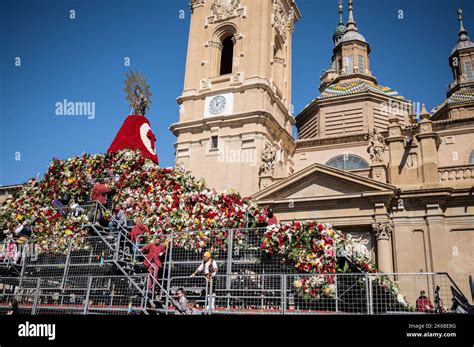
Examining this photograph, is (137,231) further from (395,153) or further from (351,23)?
(351,23)

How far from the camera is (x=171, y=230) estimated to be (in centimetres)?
1179

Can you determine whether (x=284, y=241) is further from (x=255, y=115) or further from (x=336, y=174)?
(x=255, y=115)

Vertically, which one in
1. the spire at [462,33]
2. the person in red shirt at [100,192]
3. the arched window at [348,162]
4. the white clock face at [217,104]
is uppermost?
the spire at [462,33]

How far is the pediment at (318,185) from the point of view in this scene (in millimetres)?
22547

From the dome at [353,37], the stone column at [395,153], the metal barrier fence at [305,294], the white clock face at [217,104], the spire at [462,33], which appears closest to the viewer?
the metal barrier fence at [305,294]

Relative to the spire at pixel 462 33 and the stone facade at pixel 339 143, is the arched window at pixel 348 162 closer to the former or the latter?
the stone facade at pixel 339 143

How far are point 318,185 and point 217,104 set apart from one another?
1103cm

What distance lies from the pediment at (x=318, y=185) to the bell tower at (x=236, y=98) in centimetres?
181

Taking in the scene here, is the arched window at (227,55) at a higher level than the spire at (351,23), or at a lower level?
lower

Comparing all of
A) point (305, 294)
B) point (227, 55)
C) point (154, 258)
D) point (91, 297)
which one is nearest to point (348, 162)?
point (227, 55)

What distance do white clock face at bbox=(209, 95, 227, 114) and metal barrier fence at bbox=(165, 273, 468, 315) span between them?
827 inches

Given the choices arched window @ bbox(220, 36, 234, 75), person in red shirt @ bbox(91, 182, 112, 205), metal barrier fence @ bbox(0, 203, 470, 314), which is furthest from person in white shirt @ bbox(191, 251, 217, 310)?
arched window @ bbox(220, 36, 234, 75)

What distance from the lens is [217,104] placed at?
1216 inches

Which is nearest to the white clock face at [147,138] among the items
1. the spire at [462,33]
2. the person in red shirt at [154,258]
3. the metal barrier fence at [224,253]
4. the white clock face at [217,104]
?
the metal barrier fence at [224,253]
